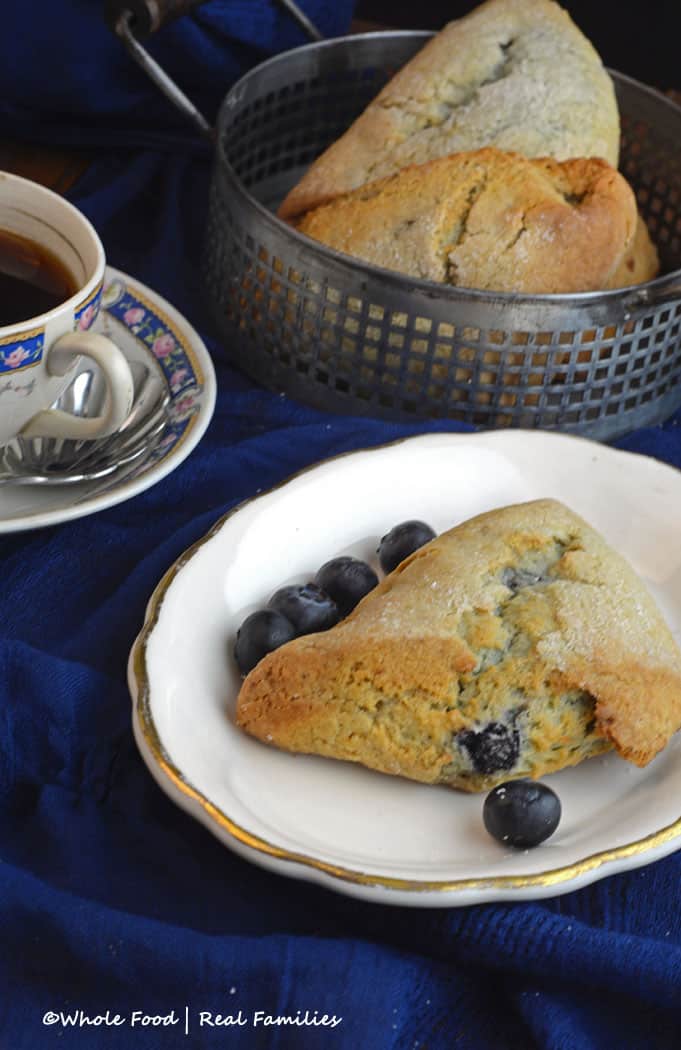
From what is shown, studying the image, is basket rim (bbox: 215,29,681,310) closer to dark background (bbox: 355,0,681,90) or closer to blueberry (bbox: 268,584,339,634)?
blueberry (bbox: 268,584,339,634)

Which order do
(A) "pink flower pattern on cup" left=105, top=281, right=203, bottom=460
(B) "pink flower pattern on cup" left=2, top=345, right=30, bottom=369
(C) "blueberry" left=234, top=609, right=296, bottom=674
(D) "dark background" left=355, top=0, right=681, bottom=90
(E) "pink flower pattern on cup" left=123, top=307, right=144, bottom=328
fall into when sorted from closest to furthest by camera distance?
(C) "blueberry" left=234, top=609, right=296, bottom=674 → (B) "pink flower pattern on cup" left=2, top=345, right=30, bottom=369 → (A) "pink flower pattern on cup" left=105, top=281, right=203, bottom=460 → (E) "pink flower pattern on cup" left=123, top=307, right=144, bottom=328 → (D) "dark background" left=355, top=0, right=681, bottom=90

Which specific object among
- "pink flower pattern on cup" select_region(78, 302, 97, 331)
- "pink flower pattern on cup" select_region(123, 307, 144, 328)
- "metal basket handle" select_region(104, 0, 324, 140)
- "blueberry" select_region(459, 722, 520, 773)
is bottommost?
"pink flower pattern on cup" select_region(123, 307, 144, 328)

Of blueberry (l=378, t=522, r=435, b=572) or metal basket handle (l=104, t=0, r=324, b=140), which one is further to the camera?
metal basket handle (l=104, t=0, r=324, b=140)

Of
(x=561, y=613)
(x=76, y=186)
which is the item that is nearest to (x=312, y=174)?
(x=76, y=186)

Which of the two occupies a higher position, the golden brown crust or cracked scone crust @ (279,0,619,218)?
cracked scone crust @ (279,0,619,218)

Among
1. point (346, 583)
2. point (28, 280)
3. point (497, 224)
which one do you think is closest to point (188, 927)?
point (346, 583)

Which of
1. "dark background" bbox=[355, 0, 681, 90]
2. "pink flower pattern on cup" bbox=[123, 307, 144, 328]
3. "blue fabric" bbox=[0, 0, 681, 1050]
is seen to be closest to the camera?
"blue fabric" bbox=[0, 0, 681, 1050]

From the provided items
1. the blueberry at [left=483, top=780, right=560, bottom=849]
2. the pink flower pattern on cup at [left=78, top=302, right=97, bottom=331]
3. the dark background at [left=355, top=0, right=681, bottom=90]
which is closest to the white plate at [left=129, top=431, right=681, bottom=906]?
the blueberry at [left=483, top=780, right=560, bottom=849]
